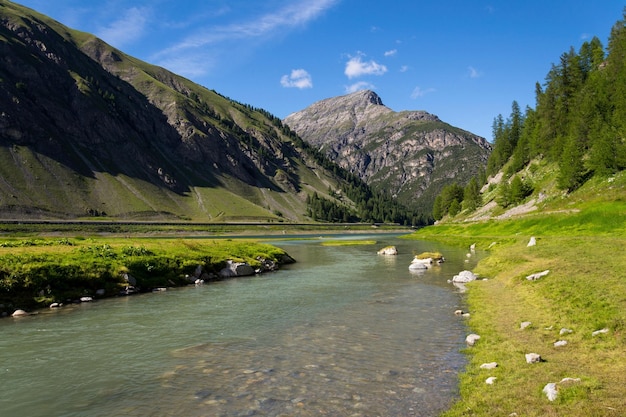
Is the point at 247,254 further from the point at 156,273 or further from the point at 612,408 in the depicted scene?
the point at 612,408

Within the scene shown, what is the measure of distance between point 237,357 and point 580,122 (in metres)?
114

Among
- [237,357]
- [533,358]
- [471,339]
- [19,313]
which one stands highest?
[533,358]

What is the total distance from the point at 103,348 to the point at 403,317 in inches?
676

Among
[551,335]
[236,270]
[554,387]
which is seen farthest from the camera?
[236,270]

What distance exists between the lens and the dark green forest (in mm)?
87081

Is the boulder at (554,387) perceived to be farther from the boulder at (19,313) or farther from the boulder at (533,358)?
the boulder at (19,313)

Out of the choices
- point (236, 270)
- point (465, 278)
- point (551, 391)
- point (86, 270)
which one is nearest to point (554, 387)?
point (551, 391)

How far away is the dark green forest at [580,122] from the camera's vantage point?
3428 inches

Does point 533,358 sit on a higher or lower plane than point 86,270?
lower

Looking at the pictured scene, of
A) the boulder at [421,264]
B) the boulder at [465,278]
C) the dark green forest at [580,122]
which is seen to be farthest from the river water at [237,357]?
the dark green forest at [580,122]

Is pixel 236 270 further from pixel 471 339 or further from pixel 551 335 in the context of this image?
pixel 551 335

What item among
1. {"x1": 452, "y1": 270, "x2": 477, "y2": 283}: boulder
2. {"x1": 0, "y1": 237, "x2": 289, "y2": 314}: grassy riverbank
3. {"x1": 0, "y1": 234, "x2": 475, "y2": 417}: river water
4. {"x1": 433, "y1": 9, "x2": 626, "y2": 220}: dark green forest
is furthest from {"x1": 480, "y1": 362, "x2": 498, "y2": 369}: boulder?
{"x1": 433, "y1": 9, "x2": 626, "y2": 220}: dark green forest

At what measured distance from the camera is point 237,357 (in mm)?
17797

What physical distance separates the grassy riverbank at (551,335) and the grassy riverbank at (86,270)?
3021 cm
